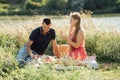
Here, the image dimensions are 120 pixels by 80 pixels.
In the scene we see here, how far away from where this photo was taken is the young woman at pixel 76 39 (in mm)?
7709

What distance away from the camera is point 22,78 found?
5.68 metres

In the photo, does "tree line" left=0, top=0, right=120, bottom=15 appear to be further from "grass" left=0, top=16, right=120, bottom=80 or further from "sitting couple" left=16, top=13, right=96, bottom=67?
"sitting couple" left=16, top=13, right=96, bottom=67

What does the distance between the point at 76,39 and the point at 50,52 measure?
5.82 feet

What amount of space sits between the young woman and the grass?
0.52 m

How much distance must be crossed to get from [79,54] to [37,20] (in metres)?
2.91

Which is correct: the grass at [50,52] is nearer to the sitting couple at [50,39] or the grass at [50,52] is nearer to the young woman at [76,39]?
the sitting couple at [50,39]

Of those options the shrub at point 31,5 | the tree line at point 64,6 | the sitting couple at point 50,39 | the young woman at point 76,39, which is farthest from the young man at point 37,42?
the shrub at point 31,5

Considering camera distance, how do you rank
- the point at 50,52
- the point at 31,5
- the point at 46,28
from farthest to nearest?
the point at 31,5 → the point at 50,52 → the point at 46,28

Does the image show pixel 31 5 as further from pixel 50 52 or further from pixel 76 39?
pixel 76 39

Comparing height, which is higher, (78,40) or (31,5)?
(78,40)

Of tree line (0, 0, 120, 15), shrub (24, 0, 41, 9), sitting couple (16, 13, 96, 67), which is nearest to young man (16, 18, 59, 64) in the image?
sitting couple (16, 13, 96, 67)

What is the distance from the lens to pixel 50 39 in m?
7.83

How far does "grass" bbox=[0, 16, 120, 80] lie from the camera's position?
5.31 m

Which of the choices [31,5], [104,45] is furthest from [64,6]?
[104,45]
